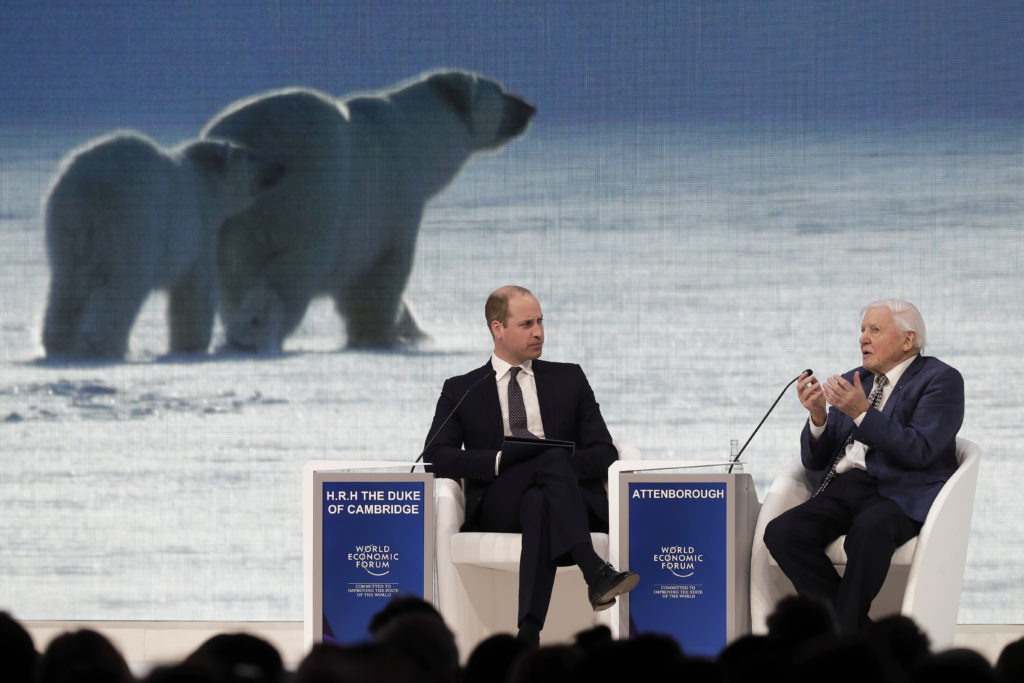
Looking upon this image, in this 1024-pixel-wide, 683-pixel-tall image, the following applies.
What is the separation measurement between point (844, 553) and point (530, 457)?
102 centimetres

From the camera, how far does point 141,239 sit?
230 inches

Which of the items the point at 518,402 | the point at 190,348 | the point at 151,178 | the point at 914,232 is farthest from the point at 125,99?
the point at 914,232

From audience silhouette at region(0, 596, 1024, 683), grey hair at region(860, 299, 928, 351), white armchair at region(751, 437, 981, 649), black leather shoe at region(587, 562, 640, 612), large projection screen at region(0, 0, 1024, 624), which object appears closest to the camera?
audience silhouette at region(0, 596, 1024, 683)

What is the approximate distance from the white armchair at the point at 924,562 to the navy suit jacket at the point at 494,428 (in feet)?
1.76

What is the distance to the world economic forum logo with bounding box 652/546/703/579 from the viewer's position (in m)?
4.29

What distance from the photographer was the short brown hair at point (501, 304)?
478 centimetres

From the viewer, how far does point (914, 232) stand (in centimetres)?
568

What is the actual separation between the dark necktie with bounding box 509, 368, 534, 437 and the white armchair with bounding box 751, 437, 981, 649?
2.73 ft

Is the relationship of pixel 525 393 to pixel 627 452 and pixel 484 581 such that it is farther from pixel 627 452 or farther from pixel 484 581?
pixel 484 581

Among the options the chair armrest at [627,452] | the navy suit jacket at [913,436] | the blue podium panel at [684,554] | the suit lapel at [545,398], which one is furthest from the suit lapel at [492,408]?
the navy suit jacket at [913,436]

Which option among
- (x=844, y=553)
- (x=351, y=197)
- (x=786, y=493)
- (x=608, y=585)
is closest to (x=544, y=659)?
(x=608, y=585)

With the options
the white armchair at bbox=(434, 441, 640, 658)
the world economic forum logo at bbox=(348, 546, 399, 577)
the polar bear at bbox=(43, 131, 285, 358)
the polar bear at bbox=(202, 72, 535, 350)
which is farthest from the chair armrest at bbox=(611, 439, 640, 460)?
the polar bear at bbox=(43, 131, 285, 358)

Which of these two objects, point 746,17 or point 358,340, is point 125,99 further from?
point 746,17

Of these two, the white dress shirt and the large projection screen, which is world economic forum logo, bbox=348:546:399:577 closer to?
the white dress shirt
